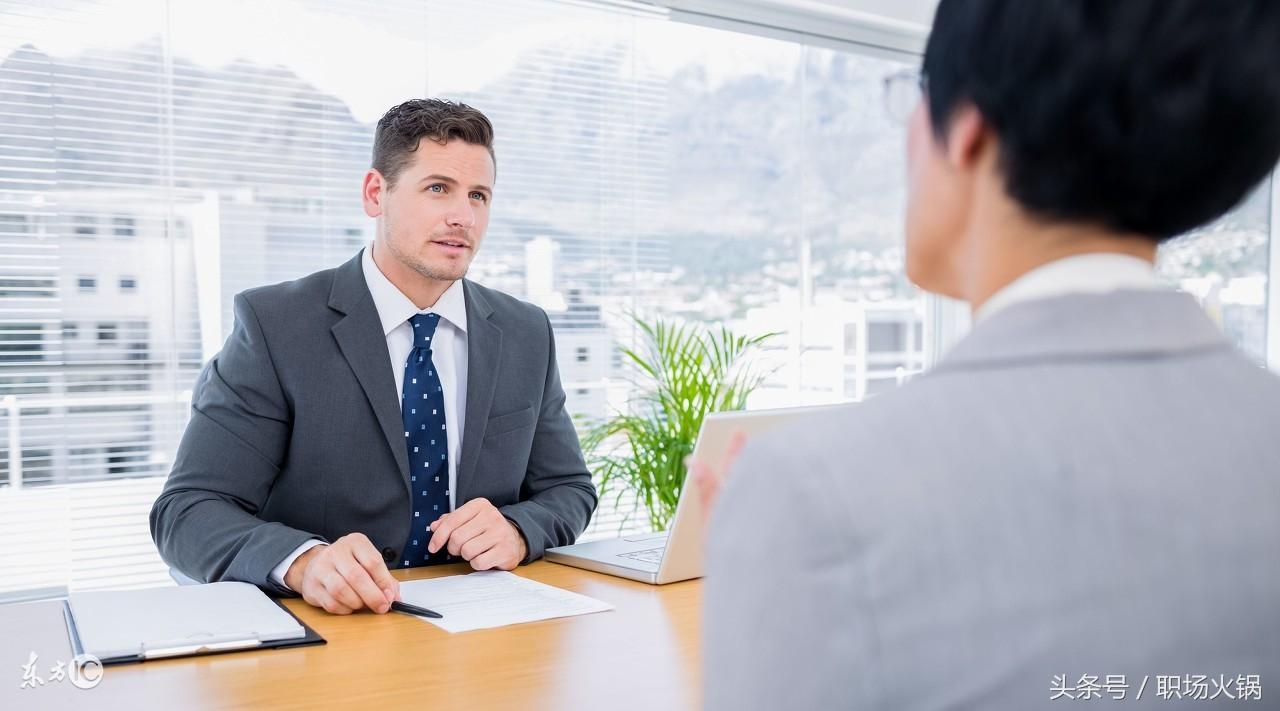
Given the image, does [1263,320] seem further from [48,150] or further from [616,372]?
[48,150]

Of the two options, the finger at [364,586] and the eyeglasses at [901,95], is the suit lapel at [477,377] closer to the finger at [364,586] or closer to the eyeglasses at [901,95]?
the finger at [364,586]

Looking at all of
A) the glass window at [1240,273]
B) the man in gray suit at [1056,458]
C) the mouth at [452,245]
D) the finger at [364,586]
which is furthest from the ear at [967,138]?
the glass window at [1240,273]

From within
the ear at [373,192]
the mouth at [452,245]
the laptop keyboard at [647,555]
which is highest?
the ear at [373,192]

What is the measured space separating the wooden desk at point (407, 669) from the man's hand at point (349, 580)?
2cm

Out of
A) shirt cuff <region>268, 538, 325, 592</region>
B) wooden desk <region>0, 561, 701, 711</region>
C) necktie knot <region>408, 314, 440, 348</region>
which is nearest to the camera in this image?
wooden desk <region>0, 561, 701, 711</region>

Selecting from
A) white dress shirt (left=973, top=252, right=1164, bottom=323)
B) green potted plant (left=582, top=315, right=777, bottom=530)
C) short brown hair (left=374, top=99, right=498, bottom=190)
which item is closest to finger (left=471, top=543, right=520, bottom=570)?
short brown hair (left=374, top=99, right=498, bottom=190)

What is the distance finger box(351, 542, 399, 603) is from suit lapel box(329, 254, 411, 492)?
0.55 metres

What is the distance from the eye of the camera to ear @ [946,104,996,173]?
630mm

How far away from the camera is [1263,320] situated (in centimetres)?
589

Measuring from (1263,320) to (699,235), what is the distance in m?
3.50

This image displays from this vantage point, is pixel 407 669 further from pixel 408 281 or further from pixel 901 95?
pixel 408 281

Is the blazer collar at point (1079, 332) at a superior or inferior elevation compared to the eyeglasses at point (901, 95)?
inferior

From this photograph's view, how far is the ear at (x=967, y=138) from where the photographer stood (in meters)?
0.63

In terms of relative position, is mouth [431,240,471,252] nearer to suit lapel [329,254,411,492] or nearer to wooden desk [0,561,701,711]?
suit lapel [329,254,411,492]
